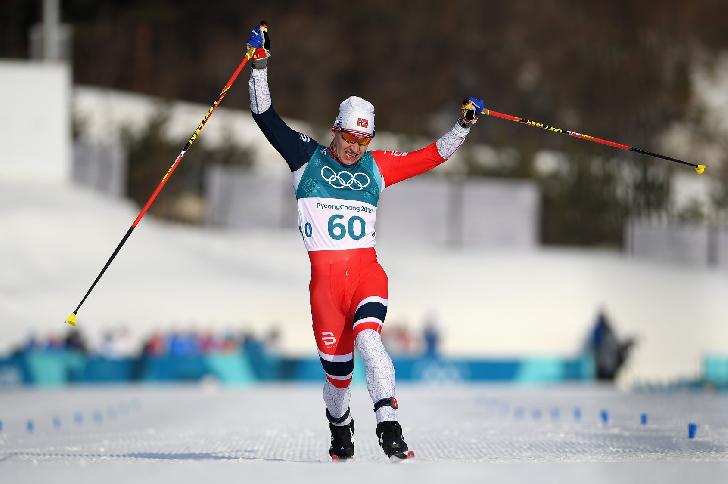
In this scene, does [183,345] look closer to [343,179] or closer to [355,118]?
[343,179]

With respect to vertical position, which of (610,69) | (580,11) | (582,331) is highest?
(580,11)

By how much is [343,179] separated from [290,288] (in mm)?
22703

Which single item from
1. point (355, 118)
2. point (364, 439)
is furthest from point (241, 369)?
point (355, 118)

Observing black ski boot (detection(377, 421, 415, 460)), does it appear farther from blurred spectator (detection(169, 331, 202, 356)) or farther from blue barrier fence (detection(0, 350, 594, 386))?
blurred spectator (detection(169, 331, 202, 356))

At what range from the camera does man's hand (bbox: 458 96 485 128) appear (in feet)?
28.6

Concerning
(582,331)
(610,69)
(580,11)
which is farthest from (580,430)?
(580,11)

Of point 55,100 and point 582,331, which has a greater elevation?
point 55,100

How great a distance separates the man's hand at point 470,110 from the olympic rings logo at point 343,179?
0.67 meters

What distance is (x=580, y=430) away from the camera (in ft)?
33.9

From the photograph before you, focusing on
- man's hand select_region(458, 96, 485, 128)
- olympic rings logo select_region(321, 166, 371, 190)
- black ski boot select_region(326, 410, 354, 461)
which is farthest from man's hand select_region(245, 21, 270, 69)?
black ski boot select_region(326, 410, 354, 461)

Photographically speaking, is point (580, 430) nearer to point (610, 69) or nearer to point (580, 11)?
point (610, 69)

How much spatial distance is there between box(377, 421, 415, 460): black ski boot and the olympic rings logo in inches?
55.3

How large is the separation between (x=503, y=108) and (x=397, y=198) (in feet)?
86.1

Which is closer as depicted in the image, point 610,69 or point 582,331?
point 582,331
